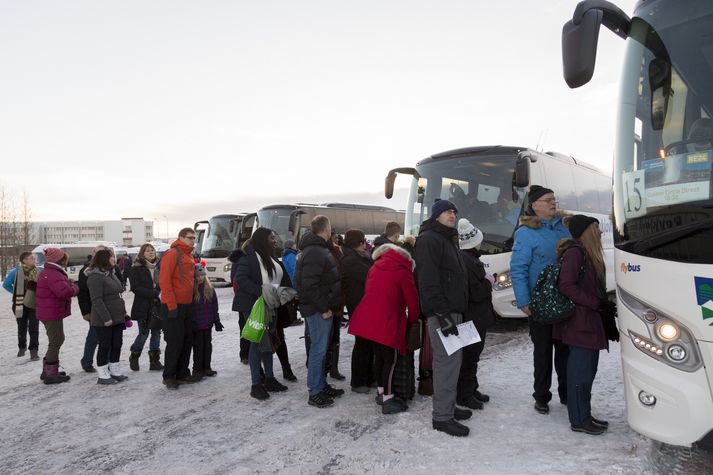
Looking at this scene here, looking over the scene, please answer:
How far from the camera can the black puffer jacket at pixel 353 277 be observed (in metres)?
5.83

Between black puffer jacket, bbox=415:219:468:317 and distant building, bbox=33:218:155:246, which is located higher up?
black puffer jacket, bbox=415:219:468:317

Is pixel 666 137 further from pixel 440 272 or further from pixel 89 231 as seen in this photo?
pixel 89 231

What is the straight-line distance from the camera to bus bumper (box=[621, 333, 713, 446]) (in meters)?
2.71

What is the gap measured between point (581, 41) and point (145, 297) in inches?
243

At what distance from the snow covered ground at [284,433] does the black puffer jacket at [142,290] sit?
1017 mm

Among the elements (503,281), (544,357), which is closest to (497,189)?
(503,281)

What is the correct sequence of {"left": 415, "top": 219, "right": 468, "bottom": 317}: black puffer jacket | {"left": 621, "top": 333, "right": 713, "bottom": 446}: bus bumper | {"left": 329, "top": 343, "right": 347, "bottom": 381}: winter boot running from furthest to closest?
{"left": 329, "top": 343, "right": 347, "bottom": 381}: winter boot
{"left": 415, "top": 219, "right": 468, "bottom": 317}: black puffer jacket
{"left": 621, "top": 333, "right": 713, "bottom": 446}: bus bumper

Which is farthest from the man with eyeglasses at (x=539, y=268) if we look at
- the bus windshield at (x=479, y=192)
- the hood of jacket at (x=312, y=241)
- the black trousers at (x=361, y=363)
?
the bus windshield at (x=479, y=192)

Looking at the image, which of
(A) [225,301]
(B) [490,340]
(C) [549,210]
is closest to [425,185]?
(B) [490,340]

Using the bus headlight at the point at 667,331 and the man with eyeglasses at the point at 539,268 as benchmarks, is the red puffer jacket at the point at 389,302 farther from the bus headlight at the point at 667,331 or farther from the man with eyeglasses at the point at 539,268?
the bus headlight at the point at 667,331

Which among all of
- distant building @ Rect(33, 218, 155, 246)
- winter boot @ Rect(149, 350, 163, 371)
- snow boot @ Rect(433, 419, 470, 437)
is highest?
snow boot @ Rect(433, 419, 470, 437)

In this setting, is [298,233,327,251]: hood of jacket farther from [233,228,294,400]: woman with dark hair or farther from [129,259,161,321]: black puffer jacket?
[129,259,161,321]: black puffer jacket

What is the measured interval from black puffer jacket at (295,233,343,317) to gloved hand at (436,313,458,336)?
4.75 ft

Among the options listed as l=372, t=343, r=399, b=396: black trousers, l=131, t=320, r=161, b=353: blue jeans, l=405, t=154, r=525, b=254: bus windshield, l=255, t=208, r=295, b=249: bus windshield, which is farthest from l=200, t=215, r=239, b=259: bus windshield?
l=372, t=343, r=399, b=396: black trousers
